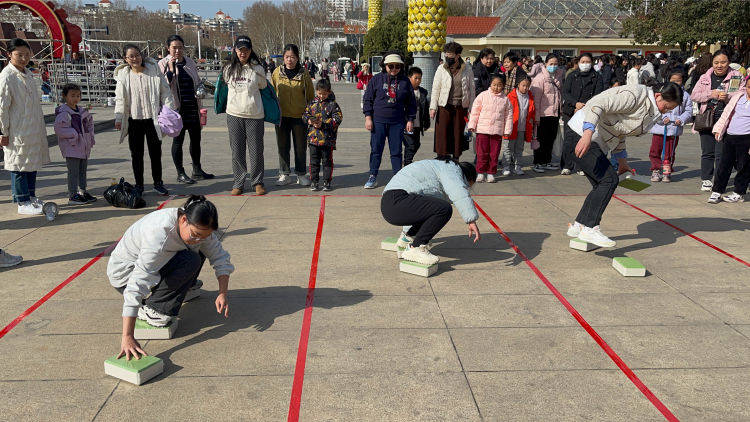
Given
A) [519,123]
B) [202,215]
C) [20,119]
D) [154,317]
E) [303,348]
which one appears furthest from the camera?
[519,123]

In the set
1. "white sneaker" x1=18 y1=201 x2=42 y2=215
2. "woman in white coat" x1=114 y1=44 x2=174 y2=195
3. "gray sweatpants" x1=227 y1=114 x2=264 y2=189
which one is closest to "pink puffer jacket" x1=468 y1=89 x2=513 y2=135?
Result: "gray sweatpants" x1=227 y1=114 x2=264 y2=189

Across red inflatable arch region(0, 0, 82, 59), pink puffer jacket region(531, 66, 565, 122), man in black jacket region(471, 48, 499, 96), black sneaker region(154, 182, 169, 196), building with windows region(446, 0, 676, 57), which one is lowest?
black sneaker region(154, 182, 169, 196)

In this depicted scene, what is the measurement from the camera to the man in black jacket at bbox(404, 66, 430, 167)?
9011 mm

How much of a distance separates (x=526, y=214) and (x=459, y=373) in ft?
13.6

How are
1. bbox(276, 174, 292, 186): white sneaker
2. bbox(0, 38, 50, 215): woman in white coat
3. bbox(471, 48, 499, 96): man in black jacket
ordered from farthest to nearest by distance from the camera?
bbox(471, 48, 499, 96): man in black jacket < bbox(276, 174, 292, 186): white sneaker < bbox(0, 38, 50, 215): woman in white coat

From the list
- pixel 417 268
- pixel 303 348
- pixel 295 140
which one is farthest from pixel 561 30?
pixel 303 348

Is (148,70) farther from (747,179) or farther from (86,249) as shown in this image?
A: (747,179)

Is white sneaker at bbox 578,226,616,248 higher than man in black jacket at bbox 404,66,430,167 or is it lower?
lower

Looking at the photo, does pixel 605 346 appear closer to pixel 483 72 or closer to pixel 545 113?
pixel 545 113

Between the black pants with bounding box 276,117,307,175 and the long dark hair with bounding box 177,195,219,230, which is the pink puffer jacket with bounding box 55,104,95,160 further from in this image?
the long dark hair with bounding box 177,195,219,230

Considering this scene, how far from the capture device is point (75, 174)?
299 inches

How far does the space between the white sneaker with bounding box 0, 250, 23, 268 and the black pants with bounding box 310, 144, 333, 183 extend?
3.93 m

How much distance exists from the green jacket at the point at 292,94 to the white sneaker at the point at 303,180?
34.4 inches

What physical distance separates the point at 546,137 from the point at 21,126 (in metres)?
7.71
